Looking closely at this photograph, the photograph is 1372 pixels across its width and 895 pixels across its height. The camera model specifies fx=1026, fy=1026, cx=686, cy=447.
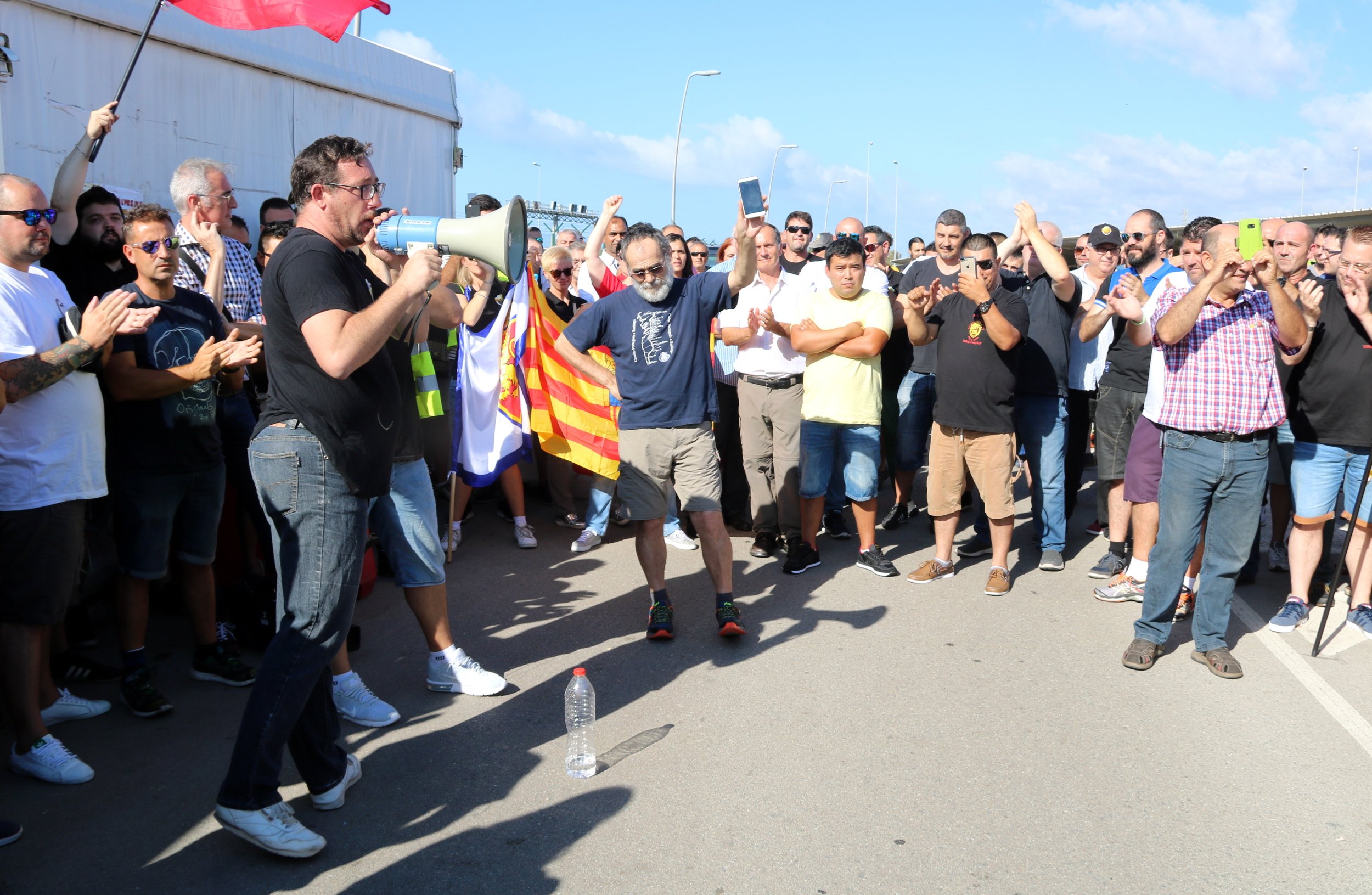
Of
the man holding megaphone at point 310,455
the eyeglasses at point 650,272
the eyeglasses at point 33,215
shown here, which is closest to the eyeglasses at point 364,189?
the man holding megaphone at point 310,455

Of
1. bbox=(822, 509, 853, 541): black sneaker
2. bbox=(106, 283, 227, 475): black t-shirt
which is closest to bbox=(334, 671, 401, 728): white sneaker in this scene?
bbox=(106, 283, 227, 475): black t-shirt

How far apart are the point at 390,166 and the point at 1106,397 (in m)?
6.50

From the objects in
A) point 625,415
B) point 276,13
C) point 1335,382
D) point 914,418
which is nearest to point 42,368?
point 625,415

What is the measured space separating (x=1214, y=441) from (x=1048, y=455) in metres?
2.11

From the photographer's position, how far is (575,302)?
8.02m

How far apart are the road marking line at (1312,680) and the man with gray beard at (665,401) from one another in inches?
109

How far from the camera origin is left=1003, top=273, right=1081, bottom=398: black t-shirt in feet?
23.1

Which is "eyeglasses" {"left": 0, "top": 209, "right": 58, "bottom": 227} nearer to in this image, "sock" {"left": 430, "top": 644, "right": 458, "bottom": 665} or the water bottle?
"sock" {"left": 430, "top": 644, "right": 458, "bottom": 665}

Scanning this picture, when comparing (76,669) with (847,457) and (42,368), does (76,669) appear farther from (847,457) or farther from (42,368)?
(847,457)

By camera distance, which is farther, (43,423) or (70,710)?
(70,710)

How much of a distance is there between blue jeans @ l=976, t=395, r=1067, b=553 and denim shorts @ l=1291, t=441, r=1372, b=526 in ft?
4.86

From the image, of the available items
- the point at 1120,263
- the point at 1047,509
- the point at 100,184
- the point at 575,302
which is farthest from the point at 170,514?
the point at 1120,263

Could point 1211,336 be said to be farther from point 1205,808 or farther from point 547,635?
point 547,635

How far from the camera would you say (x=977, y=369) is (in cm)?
656
